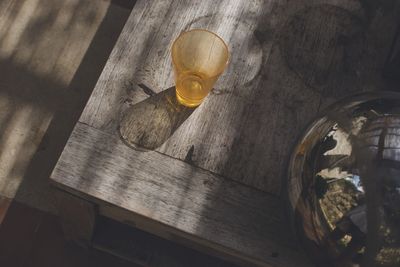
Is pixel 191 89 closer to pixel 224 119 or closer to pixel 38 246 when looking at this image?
pixel 224 119

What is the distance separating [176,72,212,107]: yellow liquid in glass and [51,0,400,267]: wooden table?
0.06 ft

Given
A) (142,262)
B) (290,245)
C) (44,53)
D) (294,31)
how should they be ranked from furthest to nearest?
(44,53)
(142,262)
(294,31)
(290,245)

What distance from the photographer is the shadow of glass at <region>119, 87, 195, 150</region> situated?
85 cm

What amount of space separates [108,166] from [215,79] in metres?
0.24

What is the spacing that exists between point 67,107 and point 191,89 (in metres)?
0.59

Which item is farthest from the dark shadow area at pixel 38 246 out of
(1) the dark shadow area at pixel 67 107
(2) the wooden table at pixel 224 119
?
(2) the wooden table at pixel 224 119

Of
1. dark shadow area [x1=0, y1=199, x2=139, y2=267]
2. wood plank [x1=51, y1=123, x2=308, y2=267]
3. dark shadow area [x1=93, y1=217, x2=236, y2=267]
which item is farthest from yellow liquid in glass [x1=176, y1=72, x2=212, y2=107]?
dark shadow area [x1=0, y1=199, x2=139, y2=267]

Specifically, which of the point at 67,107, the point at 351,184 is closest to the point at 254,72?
the point at 351,184

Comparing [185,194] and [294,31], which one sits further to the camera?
[294,31]

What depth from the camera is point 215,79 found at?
88cm

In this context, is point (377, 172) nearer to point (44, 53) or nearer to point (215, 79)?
point (215, 79)

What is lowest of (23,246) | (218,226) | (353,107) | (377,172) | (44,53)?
(23,246)

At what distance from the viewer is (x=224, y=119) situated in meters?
0.89

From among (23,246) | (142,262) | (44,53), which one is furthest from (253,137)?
(44,53)
